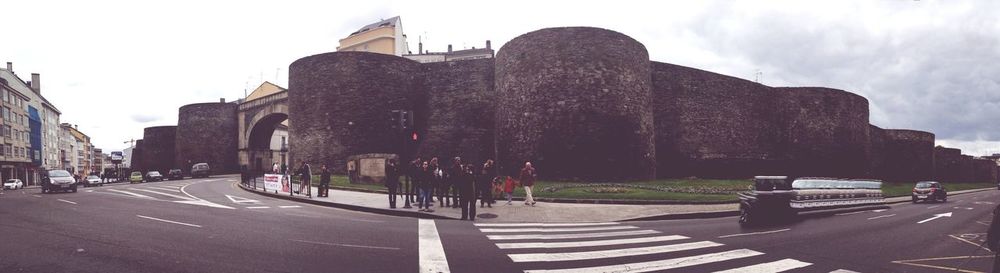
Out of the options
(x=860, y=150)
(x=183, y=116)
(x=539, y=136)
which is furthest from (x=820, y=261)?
(x=183, y=116)

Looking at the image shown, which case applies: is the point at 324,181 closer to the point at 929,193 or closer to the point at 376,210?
the point at 376,210

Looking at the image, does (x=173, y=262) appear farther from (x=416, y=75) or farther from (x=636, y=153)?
(x=416, y=75)

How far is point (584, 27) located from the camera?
2500 cm

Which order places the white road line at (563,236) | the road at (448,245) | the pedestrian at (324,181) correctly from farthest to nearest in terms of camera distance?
the pedestrian at (324,181) < the white road line at (563,236) < the road at (448,245)

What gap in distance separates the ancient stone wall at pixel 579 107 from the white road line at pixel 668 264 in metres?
16.8

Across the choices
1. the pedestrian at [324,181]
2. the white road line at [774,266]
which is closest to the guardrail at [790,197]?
the white road line at [774,266]

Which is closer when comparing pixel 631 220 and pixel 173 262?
pixel 173 262

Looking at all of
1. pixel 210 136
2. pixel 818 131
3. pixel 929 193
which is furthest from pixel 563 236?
pixel 210 136

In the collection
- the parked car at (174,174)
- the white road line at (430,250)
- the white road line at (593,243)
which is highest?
the white road line at (430,250)

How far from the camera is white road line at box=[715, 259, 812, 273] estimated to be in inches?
237

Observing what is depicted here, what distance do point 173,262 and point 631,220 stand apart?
9210 mm

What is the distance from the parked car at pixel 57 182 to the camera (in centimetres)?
2259

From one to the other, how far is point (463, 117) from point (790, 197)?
21.0 metres

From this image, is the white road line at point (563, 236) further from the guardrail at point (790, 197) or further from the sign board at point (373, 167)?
the sign board at point (373, 167)
